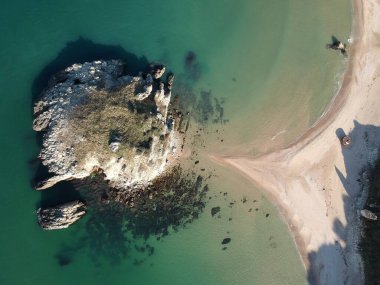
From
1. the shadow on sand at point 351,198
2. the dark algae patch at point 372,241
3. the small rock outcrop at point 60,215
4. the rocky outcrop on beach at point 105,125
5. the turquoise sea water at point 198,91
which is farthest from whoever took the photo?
the shadow on sand at point 351,198

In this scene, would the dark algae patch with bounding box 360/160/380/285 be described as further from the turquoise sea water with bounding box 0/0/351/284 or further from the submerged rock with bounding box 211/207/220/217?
the submerged rock with bounding box 211/207/220/217

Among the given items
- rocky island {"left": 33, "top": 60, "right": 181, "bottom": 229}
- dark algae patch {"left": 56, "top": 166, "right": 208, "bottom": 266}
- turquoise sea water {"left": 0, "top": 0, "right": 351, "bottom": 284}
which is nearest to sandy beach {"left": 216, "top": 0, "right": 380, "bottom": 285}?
turquoise sea water {"left": 0, "top": 0, "right": 351, "bottom": 284}

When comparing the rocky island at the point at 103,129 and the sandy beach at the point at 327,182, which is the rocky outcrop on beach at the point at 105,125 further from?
the sandy beach at the point at 327,182

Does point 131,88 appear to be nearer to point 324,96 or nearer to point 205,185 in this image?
point 205,185

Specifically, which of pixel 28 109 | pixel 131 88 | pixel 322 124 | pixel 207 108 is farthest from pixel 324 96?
pixel 28 109

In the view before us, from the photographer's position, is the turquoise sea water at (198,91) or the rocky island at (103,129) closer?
the rocky island at (103,129)

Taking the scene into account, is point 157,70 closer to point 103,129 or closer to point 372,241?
point 103,129

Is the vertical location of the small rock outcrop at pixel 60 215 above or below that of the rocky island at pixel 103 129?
below

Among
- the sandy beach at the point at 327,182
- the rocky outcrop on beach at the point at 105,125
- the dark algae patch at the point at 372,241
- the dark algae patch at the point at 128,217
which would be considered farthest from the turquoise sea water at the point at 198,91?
the dark algae patch at the point at 372,241
